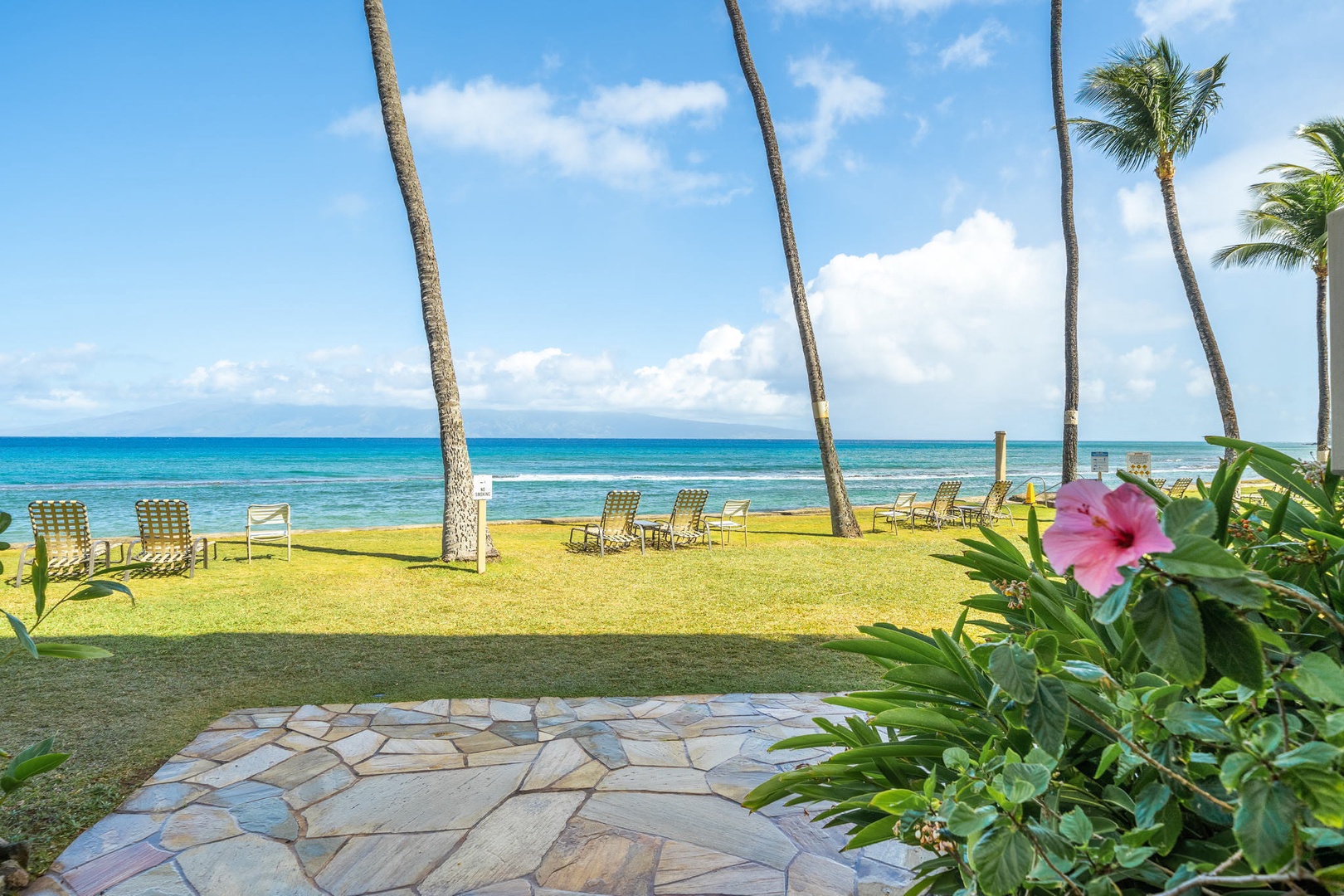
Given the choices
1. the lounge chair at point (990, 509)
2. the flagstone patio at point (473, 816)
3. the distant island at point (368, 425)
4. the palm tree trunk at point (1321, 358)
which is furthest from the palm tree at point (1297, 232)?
the distant island at point (368, 425)

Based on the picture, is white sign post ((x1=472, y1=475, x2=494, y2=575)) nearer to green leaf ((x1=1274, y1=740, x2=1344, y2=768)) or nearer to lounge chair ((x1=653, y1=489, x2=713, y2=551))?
lounge chair ((x1=653, y1=489, x2=713, y2=551))

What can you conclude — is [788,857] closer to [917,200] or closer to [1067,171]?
[1067,171]

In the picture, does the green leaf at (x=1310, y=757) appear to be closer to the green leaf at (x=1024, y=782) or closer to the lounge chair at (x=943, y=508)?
the green leaf at (x=1024, y=782)

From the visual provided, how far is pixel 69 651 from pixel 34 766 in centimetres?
23

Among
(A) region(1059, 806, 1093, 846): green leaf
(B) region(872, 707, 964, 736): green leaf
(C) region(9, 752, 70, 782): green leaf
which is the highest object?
(A) region(1059, 806, 1093, 846): green leaf

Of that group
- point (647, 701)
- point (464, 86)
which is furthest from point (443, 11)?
point (647, 701)

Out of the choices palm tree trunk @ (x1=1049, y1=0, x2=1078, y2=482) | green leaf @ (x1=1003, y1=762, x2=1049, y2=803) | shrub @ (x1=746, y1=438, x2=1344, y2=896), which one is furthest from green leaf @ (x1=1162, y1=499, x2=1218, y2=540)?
palm tree trunk @ (x1=1049, y1=0, x2=1078, y2=482)

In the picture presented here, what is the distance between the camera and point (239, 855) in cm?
262

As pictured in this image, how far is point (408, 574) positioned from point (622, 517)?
3426mm

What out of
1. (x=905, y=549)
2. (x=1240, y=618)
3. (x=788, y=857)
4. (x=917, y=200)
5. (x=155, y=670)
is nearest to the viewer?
(x=1240, y=618)

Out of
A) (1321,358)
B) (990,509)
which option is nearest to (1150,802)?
(990,509)

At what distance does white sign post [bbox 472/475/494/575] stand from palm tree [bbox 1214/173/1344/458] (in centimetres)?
2010

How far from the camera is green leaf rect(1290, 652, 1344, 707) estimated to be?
2.09 ft

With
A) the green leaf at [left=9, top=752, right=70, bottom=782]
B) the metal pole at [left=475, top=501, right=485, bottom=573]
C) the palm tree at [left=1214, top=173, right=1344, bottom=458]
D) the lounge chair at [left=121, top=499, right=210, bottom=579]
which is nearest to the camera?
the green leaf at [left=9, top=752, right=70, bottom=782]
